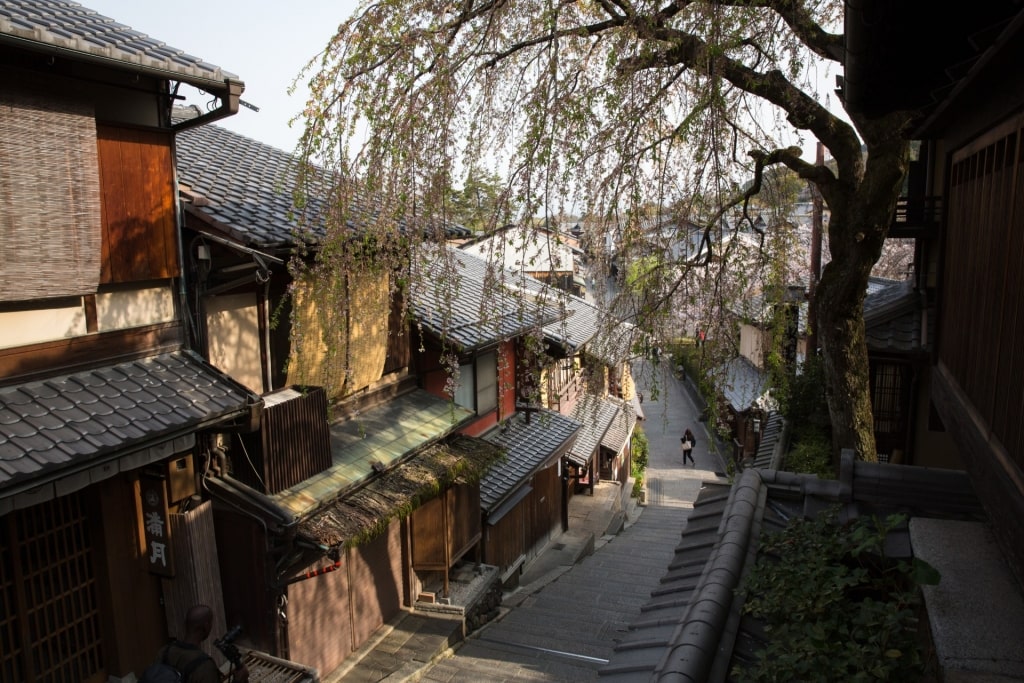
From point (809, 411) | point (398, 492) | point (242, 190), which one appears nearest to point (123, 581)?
point (398, 492)

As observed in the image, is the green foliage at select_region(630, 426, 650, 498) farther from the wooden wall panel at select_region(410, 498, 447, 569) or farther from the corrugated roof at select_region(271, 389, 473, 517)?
the corrugated roof at select_region(271, 389, 473, 517)

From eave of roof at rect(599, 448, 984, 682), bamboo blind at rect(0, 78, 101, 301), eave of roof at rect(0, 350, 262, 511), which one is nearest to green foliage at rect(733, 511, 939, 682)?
eave of roof at rect(599, 448, 984, 682)

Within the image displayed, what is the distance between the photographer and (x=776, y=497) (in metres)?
5.94

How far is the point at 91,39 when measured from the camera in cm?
649

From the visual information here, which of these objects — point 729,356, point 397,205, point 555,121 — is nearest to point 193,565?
point 397,205

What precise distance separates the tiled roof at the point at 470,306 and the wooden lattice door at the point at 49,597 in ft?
14.5

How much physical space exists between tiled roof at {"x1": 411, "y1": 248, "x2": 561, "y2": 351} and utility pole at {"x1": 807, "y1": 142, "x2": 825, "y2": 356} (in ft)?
14.2

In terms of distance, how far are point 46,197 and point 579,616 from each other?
40.7ft

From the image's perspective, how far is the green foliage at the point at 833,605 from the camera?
3.50m

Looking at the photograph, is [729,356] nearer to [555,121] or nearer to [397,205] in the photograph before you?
[555,121]

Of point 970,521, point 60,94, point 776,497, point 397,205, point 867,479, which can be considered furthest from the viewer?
point 397,205

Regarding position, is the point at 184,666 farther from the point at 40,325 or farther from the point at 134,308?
the point at 134,308

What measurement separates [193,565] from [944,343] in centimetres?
824

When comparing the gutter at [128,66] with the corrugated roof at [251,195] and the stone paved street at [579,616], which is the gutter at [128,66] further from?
the stone paved street at [579,616]
